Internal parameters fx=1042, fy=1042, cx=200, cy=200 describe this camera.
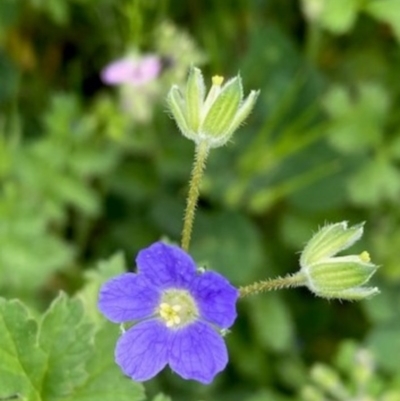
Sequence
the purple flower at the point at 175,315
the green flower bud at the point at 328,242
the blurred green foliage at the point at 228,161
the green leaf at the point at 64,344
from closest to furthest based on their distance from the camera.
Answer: the purple flower at the point at 175,315, the green flower bud at the point at 328,242, the green leaf at the point at 64,344, the blurred green foliage at the point at 228,161

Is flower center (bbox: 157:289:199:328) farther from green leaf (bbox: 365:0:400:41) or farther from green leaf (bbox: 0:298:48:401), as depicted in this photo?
green leaf (bbox: 365:0:400:41)

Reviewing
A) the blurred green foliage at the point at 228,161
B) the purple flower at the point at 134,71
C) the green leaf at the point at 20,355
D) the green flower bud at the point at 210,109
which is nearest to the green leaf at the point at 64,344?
the green leaf at the point at 20,355

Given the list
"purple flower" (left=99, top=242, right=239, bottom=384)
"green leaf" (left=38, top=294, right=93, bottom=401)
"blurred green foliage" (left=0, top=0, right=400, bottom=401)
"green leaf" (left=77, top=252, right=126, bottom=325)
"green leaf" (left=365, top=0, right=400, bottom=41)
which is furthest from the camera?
"blurred green foliage" (left=0, top=0, right=400, bottom=401)

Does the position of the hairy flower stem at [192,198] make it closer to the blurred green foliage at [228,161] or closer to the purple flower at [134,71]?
the blurred green foliage at [228,161]

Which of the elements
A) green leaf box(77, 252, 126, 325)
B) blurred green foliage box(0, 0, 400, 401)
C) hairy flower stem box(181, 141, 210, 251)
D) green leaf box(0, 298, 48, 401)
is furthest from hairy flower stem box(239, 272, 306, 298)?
blurred green foliage box(0, 0, 400, 401)

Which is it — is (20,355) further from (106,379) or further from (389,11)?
(389,11)

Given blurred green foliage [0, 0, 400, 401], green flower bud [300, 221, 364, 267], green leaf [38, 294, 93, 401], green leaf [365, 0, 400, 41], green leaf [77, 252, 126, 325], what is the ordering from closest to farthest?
green flower bud [300, 221, 364, 267], green leaf [38, 294, 93, 401], green leaf [77, 252, 126, 325], green leaf [365, 0, 400, 41], blurred green foliage [0, 0, 400, 401]
